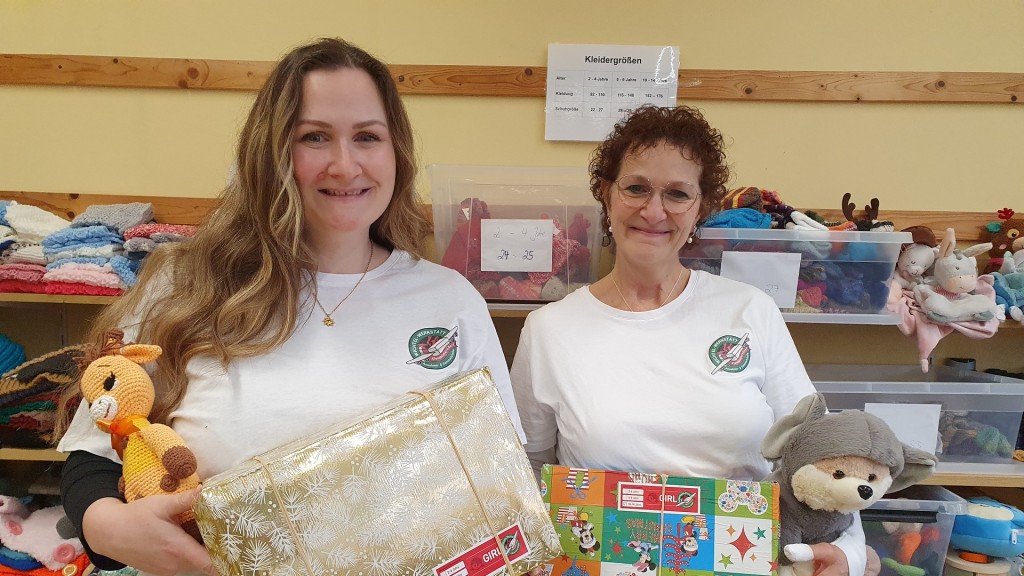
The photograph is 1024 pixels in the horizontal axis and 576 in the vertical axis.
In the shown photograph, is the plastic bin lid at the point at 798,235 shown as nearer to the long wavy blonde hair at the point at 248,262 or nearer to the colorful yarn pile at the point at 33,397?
the long wavy blonde hair at the point at 248,262

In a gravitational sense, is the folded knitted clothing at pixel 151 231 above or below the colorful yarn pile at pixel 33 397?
above

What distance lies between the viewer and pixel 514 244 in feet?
5.71

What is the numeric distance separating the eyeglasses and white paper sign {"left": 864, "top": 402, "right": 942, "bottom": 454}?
0.96 meters

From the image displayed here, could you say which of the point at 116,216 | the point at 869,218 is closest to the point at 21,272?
the point at 116,216

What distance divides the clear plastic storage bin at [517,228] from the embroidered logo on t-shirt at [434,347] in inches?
21.8

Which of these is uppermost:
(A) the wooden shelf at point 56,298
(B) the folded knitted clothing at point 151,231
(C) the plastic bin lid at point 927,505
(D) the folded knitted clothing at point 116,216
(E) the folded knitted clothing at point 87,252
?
(D) the folded knitted clothing at point 116,216

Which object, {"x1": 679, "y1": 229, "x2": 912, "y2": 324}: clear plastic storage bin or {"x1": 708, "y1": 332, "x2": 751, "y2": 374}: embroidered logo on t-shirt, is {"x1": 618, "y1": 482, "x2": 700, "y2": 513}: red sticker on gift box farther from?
{"x1": 679, "y1": 229, "x2": 912, "y2": 324}: clear plastic storage bin

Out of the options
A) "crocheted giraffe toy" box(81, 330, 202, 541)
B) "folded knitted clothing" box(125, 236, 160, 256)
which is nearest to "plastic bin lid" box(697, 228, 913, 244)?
"crocheted giraffe toy" box(81, 330, 202, 541)

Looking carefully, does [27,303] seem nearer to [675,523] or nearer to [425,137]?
[425,137]

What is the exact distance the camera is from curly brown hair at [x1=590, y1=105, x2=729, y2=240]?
4.68 feet

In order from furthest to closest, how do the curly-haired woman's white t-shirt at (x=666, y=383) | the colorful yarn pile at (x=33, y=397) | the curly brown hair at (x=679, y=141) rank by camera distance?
the colorful yarn pile at (x=33, y=397) < the curly brown hair at (x=679, y=141) < the curly-haired woman's white t-shirt at (x=666, y=383)

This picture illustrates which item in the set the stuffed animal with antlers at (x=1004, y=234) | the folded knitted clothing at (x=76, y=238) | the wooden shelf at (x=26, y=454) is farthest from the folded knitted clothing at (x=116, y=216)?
the stuffed animal with antlers at (x=1004, y=234)

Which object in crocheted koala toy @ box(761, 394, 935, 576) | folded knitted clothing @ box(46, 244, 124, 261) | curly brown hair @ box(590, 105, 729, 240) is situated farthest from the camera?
folded knitted clothing @ box(46, 244, 124, 261)

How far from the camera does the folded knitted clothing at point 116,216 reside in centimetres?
186
